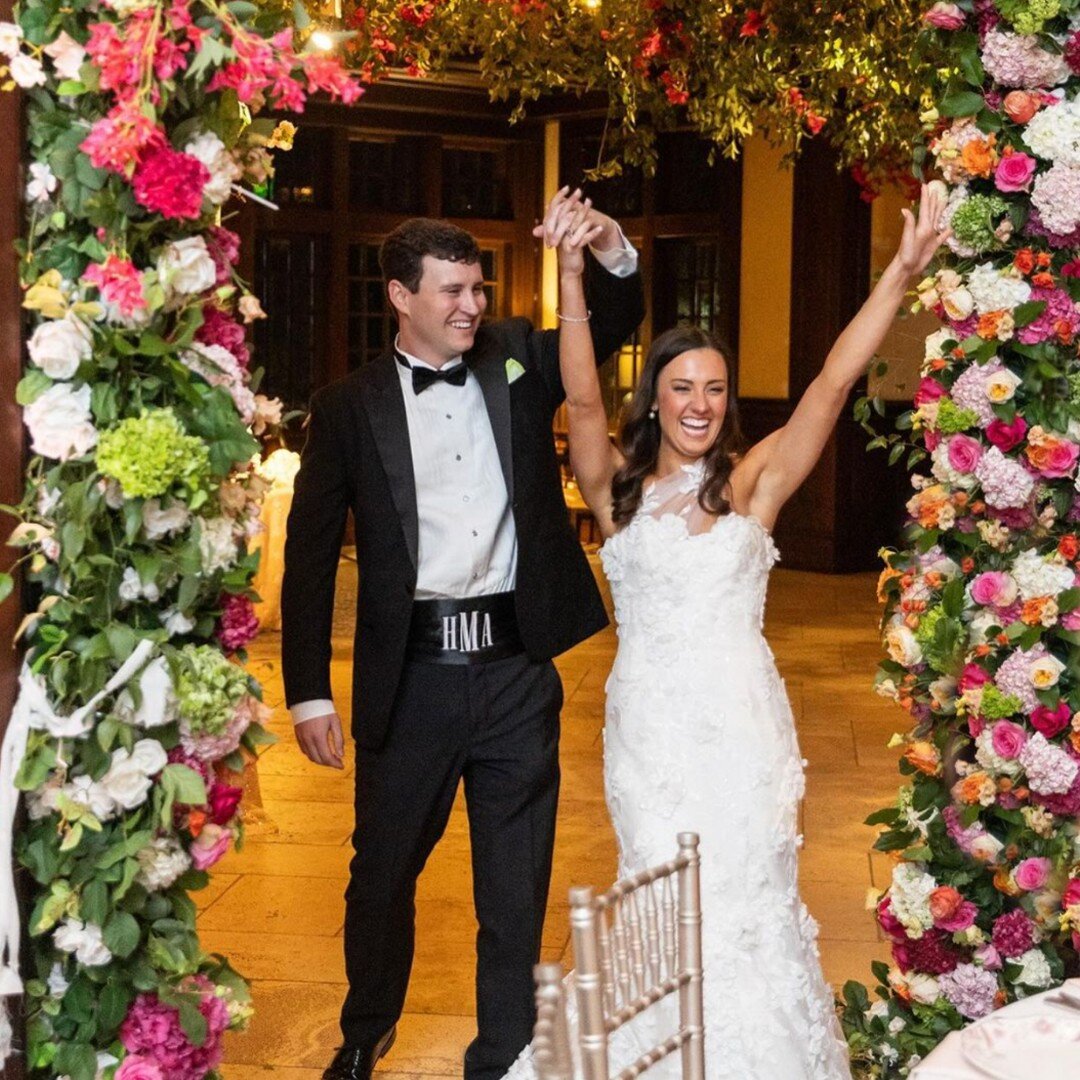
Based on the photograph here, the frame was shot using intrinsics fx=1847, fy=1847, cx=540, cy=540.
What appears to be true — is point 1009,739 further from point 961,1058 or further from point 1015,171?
point 961,1058

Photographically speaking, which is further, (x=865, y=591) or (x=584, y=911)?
(x=865, y=591)

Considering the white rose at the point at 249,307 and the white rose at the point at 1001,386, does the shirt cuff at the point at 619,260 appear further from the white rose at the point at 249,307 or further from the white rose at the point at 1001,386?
the white rose at the point at 249,307

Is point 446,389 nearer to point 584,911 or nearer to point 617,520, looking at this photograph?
point 617,520

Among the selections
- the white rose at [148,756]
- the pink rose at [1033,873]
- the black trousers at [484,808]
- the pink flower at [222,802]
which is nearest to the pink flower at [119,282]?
the white rose at [148,756]

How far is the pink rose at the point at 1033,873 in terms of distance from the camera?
353 centimetres

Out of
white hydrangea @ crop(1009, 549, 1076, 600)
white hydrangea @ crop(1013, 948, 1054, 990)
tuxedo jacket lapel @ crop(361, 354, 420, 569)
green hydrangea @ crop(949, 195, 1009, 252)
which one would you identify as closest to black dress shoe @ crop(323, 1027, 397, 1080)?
tuxedo jacket lapel @ crop(361, 354, 420, 569)

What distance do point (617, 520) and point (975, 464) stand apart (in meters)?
0.76

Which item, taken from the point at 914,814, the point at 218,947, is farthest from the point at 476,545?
the point at 218,947

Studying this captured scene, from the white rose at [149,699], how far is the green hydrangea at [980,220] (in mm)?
1781

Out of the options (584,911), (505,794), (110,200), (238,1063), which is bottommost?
(238,1063)

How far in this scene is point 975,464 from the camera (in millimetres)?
3527

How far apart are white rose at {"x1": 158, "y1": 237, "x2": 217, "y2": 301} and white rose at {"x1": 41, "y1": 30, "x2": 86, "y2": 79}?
269 mm

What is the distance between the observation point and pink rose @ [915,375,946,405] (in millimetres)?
3658

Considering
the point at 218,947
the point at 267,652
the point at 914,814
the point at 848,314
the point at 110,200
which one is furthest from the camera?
the point at 848,314
